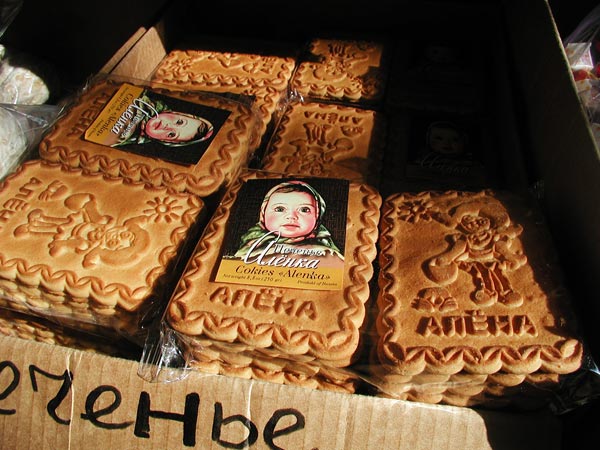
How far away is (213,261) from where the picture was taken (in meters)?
1.42

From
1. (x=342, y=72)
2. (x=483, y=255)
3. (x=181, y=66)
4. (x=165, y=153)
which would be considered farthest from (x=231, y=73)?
(x=483, y=255)

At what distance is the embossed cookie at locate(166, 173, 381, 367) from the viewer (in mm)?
1267

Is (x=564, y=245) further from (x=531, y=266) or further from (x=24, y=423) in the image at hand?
(x=24, y=423)

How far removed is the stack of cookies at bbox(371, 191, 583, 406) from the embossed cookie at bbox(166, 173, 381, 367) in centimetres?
8

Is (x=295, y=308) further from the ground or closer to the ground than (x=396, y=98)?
closer to the ground

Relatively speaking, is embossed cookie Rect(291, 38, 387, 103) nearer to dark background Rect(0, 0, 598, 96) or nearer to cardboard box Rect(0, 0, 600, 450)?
dark background Rect(0, 0, 598, 96)

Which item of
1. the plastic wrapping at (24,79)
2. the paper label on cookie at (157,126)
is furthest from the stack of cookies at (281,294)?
the plastic wrapping at (24,79)

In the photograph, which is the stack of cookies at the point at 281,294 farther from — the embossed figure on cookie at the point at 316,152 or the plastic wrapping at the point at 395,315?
the embossed figure on cookie at the point at 316,152

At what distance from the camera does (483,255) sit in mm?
1397

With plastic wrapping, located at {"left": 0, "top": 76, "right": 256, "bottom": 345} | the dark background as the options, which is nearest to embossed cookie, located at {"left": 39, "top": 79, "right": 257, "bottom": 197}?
plastic wrapping, located at {"left": 0, "top": 76, "right": 256, "bottom": 345}

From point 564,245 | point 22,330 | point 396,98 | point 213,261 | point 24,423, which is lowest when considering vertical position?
point 24,423

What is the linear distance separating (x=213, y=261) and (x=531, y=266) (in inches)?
33.5

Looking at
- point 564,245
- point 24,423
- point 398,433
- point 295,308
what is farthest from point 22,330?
point 564,245

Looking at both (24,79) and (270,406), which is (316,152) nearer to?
(270,406)
